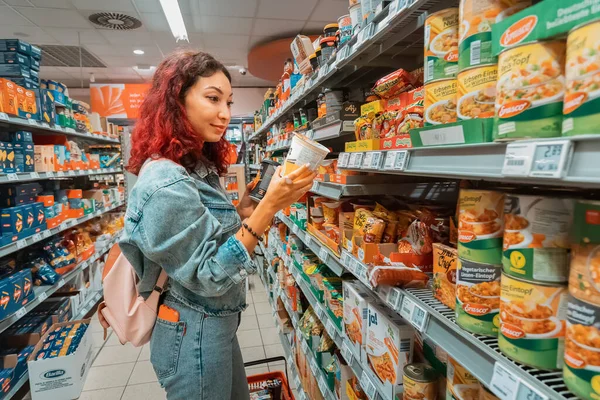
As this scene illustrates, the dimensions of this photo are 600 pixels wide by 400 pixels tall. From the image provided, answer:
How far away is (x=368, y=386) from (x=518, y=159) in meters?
1.00

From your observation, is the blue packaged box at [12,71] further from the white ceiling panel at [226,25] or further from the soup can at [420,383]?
the soup can at [420,383]

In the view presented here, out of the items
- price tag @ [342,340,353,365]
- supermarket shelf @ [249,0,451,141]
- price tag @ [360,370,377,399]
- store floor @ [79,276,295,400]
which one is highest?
supermarket shelf @ [249,0,451,141]

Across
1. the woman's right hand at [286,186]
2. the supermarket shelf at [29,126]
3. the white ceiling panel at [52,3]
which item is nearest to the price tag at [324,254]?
the woman's right hand at [286,186]

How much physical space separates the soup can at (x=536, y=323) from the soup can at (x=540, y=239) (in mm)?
20

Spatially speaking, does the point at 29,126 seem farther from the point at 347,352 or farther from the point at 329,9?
the point at 329,9

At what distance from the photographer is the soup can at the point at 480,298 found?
708 millimetres

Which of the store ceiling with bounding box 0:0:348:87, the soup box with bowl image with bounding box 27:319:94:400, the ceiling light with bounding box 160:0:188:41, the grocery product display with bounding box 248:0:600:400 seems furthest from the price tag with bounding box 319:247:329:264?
the ceiling light with bounding box 160:0:188:41

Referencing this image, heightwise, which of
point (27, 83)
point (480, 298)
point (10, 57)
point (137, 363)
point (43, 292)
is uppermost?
→ point (10, 57)

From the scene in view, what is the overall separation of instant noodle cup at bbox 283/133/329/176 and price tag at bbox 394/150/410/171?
0.34 metres

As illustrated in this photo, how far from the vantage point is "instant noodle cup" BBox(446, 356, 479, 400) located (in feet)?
2.80

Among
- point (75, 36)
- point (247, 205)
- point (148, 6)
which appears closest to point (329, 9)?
point (148, 6)

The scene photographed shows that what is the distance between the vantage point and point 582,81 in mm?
473

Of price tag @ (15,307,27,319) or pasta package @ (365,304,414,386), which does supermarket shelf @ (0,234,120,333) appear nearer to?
price tag @ (15,307,27,319)

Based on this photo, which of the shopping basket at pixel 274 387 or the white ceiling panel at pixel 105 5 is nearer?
the shopping basket at pixel 274 387
